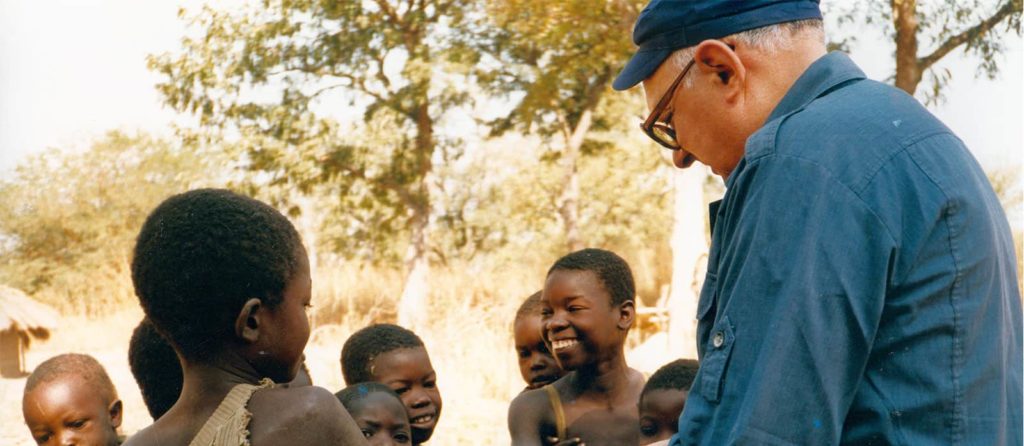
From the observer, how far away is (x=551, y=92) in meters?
14.3

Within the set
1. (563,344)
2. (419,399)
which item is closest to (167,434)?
(419,399)

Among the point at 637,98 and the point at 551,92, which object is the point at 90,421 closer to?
the point at 551,92

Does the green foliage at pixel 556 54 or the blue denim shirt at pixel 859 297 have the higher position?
the blue denim shirt at pixel 859 297

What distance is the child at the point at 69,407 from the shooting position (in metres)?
3.74

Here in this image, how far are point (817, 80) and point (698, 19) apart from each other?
0.24 meters

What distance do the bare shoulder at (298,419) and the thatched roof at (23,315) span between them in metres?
10.8

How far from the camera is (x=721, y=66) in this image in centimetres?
192

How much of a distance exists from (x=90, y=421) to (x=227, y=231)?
6.74 ft

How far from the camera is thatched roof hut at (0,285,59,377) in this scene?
1176 cm

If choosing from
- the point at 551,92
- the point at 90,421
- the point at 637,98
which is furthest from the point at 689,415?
the point at 637,98

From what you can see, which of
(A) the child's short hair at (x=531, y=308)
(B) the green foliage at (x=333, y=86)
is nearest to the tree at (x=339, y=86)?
(B) the green foliage at (x=333, y=86)

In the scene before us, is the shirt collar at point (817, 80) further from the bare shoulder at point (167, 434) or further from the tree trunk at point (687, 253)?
the tree trunk at point (687, 253)

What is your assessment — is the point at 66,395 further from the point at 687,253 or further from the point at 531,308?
the point at 687,253

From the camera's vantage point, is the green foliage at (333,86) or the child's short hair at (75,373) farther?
the green foliage at (333,86)
